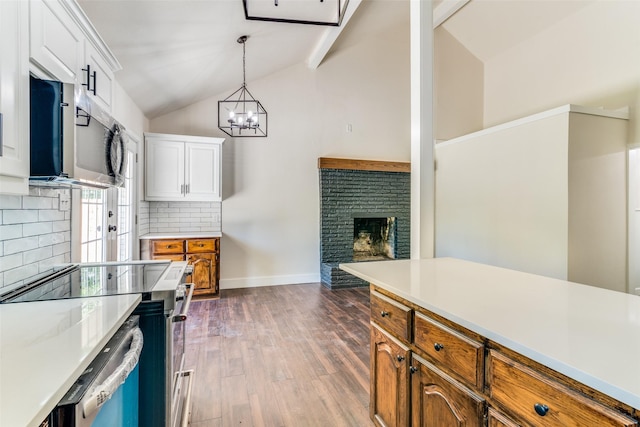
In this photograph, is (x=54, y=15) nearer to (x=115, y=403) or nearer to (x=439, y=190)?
(x=115, y=403)

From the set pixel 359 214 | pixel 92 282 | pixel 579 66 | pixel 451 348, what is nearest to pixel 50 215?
pixel 92 282

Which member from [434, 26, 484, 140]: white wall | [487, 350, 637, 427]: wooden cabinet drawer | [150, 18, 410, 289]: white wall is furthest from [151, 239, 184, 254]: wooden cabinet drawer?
[434, 26, 484, 140]: white wall

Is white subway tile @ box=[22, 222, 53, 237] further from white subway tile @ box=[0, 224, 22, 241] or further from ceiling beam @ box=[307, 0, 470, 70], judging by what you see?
ceiling beam @ box=[307, 0, 470, 70]

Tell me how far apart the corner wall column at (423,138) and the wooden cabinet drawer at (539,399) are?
55.0 inches

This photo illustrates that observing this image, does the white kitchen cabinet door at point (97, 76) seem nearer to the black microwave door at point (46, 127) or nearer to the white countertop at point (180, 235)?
the black microwave door at point (46, 127)

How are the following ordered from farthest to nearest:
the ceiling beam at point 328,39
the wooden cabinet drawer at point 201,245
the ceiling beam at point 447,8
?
the ceiling beam at point 447,8, the wooden cabinet drawer at point 201,245, the ceiling beam at point 328,39

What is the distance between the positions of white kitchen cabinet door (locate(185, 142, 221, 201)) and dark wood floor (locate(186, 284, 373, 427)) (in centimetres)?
146

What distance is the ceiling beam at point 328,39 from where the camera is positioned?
372cm

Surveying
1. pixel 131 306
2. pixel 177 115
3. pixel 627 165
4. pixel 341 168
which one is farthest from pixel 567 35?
pixel 131 306

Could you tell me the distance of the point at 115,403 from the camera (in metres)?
1.00

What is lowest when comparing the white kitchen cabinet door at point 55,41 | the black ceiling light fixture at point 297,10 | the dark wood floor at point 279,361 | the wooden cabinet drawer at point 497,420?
the dark wood floor at point 279,361

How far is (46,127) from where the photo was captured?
125 cm

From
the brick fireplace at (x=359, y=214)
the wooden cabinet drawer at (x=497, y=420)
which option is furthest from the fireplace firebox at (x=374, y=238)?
the wooden cabinet drawer at (x=497, y=420)

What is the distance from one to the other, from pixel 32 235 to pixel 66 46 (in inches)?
37.5
